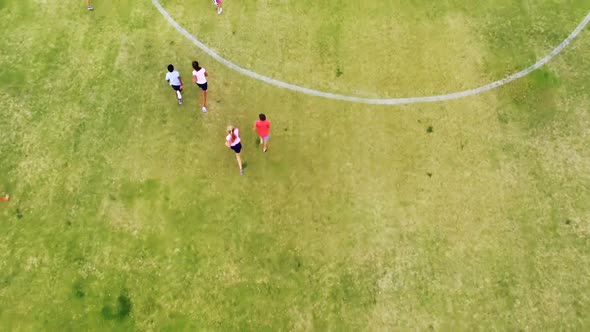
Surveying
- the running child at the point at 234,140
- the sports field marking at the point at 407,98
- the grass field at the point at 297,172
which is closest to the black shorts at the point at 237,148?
the running child at the point at 234,140

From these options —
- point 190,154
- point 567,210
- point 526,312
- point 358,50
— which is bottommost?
point 526,312

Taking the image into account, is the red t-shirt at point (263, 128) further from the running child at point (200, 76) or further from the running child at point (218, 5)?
the running child at point (218, 5)

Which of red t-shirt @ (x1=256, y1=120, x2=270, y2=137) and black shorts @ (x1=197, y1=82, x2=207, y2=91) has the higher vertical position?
black shorts @ (x1=197, y1=82, x2=207, y2=91)

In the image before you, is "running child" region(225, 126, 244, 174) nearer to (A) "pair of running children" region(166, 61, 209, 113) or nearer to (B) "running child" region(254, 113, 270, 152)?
(B) "running child" region(254, 113, 270, 152)

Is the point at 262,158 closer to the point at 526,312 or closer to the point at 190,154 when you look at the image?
the point at 190,154

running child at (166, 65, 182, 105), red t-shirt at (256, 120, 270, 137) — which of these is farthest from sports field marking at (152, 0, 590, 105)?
red t-shirt at (256, 120, 270, 137)

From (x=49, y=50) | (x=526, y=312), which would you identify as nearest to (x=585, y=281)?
(x=526, y=312)
